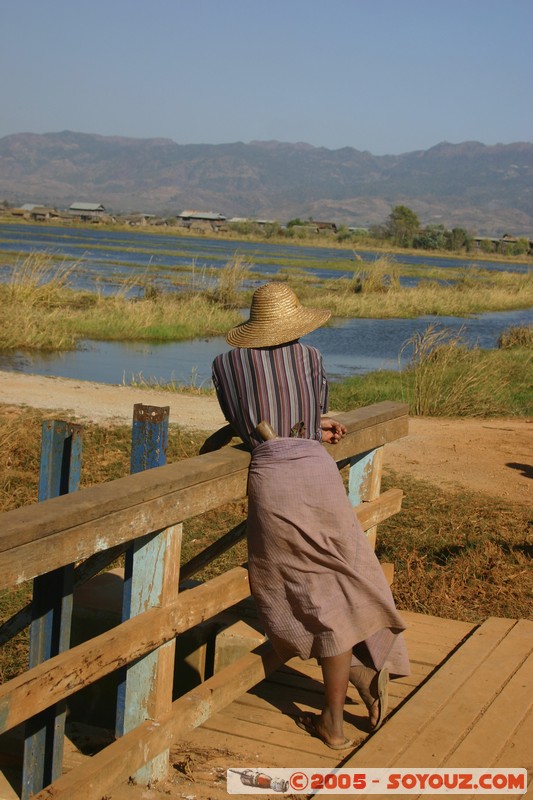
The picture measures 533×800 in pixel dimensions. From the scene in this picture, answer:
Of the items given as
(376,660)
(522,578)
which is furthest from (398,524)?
(376,660)

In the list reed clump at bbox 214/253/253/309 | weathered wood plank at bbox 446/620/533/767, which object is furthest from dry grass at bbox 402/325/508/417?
reed clump at bbox 214/253/253/309

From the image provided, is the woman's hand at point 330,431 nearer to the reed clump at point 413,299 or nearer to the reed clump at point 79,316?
the reed clump at point 79,316

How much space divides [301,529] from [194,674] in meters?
1.39

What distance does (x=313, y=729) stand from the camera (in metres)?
3.69

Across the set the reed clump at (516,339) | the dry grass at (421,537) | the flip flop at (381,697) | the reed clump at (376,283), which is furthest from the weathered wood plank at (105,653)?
the reed clump at (376,283)

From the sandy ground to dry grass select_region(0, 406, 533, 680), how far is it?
513mm

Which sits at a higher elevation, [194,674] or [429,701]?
[429,701]

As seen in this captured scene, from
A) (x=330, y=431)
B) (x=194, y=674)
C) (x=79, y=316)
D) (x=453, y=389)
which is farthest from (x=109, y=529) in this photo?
(x=79, y=316)

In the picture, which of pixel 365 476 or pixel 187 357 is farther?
pixel 187 357

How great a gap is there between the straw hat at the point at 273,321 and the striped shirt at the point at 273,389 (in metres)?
0.04

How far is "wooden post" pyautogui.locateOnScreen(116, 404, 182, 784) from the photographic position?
305 centimetres

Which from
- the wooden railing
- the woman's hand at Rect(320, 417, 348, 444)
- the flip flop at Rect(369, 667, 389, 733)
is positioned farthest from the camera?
the woman's hand at Rect(320, 417, 348, 444)

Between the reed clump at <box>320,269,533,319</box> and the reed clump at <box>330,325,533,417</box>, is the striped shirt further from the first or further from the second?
the reed clump at <box>320,269,533,319</box>

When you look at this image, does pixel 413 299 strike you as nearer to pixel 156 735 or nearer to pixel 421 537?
pixel 421 537
